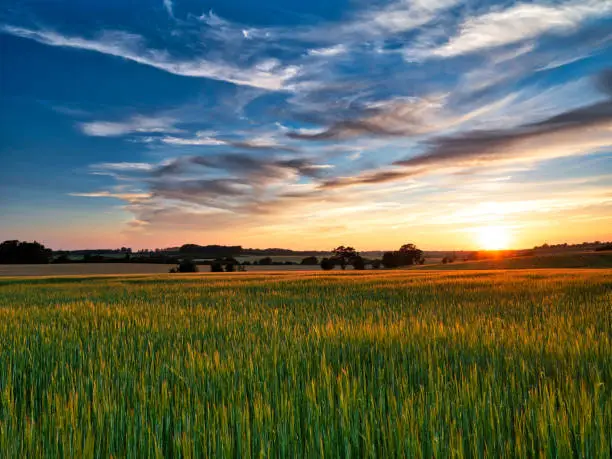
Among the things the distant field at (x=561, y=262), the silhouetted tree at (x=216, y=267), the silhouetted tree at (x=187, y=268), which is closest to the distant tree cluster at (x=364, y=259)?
the silhouetted tree at (x=216, y=267)

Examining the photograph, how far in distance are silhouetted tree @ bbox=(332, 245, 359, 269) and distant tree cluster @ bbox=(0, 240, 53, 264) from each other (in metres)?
55.5

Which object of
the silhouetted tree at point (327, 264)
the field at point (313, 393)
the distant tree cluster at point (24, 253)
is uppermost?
the distant tree cluster at point (24, 253)

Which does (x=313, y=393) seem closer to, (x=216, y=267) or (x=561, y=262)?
(x=561, y=262)

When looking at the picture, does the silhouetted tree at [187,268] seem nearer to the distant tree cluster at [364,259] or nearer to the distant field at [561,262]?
the distant tree cluster at [364,259]

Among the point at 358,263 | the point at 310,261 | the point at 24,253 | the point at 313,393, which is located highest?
the point at 24,253

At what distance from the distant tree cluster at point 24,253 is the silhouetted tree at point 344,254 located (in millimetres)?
55500

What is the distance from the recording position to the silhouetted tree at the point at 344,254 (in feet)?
296

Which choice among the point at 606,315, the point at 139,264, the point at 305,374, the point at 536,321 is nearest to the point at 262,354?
the point at 305,374

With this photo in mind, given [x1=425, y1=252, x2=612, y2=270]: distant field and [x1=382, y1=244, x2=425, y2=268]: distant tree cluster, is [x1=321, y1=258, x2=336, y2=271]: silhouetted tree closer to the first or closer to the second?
[x1=382, y1=244, x2=425, y2=268]: distant tree cluster

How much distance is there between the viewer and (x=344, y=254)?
91.7 m

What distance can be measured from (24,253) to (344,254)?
61.4 metres

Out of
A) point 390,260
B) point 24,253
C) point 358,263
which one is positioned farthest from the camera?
point 390,260

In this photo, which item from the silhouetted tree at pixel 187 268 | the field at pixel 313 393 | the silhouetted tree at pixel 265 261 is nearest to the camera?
the field at pixel 313 393

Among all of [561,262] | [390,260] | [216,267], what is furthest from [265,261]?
[561,262]
